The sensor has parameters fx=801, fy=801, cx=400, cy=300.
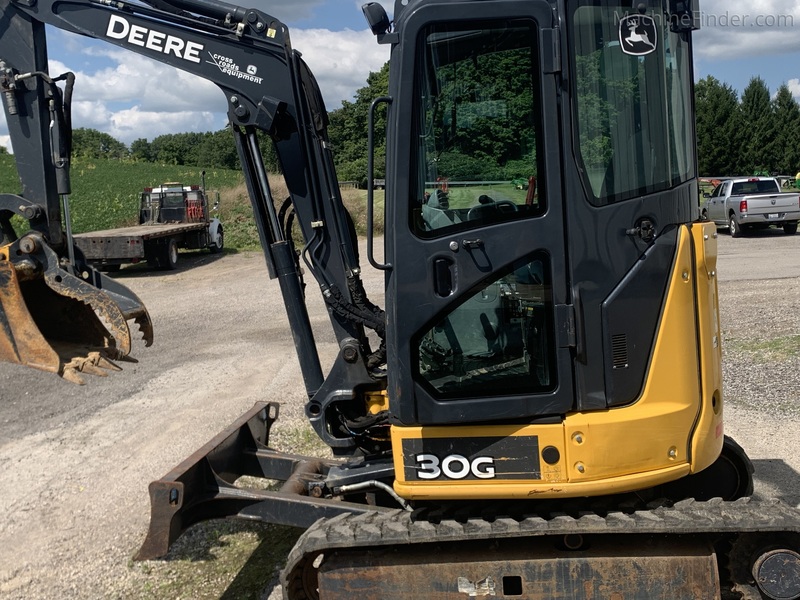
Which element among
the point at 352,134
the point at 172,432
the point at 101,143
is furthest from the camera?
the point at 101,143

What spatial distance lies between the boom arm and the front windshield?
4.83 ft

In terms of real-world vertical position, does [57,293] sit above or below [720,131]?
below

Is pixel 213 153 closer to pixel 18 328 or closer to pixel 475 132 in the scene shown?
pixel 18 328

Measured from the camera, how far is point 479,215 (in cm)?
353

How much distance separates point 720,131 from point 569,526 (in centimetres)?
5742

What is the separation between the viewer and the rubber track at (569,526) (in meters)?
3.51

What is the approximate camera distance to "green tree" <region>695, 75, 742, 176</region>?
55344 millimetres

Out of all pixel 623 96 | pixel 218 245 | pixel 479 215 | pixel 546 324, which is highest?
pixel 623 96

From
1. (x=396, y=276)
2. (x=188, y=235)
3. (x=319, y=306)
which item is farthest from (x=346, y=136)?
(x=188, y=235)

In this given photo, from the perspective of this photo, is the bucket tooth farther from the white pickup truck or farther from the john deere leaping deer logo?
the white pickup truck

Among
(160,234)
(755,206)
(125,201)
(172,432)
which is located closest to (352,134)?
(172,432)

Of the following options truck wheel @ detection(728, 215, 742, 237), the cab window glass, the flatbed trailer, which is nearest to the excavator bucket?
the cab window glass

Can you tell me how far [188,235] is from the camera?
21.3 meters

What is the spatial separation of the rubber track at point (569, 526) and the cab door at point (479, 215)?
1.59 ft
